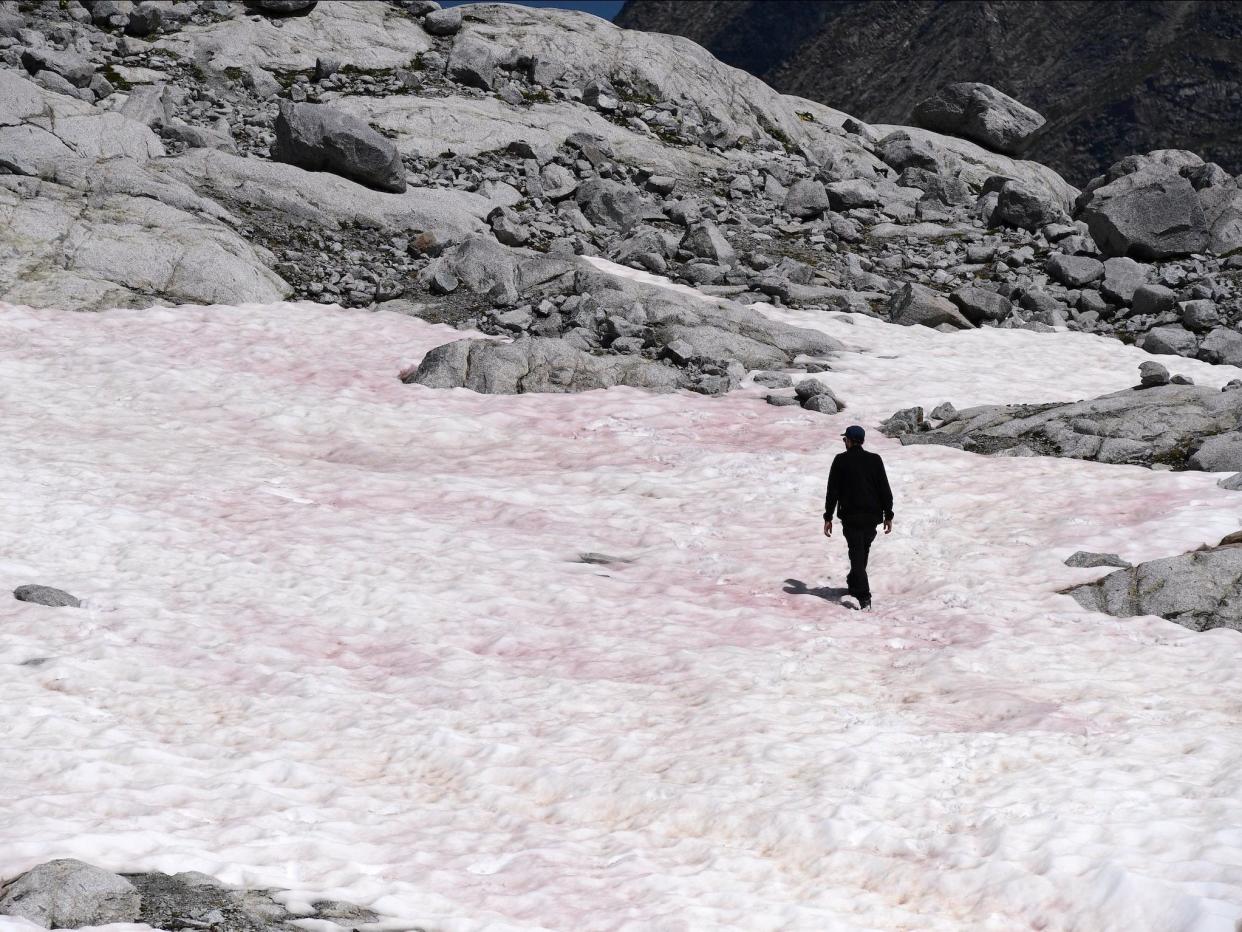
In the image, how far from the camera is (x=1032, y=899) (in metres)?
10.8

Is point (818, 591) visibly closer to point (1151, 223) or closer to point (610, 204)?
point (610, 204)

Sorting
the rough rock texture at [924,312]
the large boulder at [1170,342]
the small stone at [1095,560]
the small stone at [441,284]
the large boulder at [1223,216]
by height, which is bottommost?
the small stone at [441,284]

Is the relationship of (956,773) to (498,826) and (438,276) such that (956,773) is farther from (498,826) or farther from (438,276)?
(438,276)

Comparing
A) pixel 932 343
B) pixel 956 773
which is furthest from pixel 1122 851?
pixel 932 343

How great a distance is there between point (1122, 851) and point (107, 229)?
31291 millimetres

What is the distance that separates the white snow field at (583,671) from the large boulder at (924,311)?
9.51 meters

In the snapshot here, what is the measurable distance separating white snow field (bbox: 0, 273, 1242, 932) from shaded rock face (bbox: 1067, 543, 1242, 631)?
1.66 ft

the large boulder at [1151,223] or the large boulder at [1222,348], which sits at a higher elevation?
the large boulder at [1151,223]

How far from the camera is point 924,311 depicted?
36.8 m

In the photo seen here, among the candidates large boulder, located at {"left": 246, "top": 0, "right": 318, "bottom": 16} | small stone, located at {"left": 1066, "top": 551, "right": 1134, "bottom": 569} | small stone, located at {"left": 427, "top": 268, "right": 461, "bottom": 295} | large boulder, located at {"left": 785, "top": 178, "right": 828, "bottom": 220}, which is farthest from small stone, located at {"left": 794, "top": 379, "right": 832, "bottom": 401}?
large boulder, located at {"left": 246, "top": 0, "right": 318, "bottom": 16}

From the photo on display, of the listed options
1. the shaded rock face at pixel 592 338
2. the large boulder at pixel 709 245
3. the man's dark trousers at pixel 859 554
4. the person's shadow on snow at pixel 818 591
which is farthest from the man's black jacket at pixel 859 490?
the large boulder at pixel 709 245

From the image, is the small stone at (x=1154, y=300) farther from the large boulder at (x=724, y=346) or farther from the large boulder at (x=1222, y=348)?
the large boulder at (x=724, y=346)

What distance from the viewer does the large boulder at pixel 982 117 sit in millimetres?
66500

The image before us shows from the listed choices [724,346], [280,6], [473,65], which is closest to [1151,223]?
[724,346]
